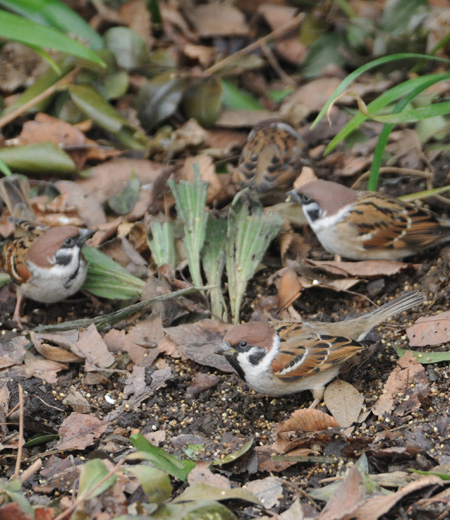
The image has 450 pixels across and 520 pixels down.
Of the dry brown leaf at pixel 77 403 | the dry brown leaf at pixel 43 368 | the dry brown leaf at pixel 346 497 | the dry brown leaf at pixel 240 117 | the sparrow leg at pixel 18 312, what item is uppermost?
the dry brown leaf at pixel 346 497

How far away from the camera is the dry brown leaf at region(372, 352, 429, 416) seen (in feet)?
12.9

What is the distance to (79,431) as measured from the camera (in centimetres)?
390

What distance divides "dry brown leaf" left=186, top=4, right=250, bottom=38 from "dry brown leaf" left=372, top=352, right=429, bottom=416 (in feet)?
13.8

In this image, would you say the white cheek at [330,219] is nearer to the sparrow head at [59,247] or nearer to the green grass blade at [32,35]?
the sparrow head at [59,247]

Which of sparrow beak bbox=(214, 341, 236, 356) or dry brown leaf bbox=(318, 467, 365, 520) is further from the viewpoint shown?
sparrow beak bbox=(214, 341, 236, 356)

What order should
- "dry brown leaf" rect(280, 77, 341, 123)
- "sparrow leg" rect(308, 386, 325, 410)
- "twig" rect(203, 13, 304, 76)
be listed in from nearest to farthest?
"sparrow leg" rect(308, 386, 325, 410), "dry brown leaf" rect(280, 77, 341, 123), "twig" rect(203, 13, 304, 76)

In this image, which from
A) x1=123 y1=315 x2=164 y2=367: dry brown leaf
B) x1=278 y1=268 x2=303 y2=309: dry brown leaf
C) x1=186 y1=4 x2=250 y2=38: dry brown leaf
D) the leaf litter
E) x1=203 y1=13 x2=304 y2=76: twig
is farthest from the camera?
x1=186 y1=4 x2=250 y2=38: dry brown leaf

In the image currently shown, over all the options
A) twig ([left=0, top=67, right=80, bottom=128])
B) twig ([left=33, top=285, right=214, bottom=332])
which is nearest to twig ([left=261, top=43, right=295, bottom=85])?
twig ([left=0, top=67, right=80, bottom=128])

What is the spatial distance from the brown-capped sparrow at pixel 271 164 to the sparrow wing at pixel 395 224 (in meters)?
0.79

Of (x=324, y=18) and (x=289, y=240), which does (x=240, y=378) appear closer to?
(x=289, y=240)

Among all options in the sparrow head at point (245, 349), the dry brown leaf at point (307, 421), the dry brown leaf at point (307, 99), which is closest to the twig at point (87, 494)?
the dry brown leaf at point (307, 421)

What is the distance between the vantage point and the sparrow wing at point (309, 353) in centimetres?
414

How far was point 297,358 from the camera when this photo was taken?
4203 mm

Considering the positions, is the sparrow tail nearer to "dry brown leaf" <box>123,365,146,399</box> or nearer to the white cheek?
the white cheek
